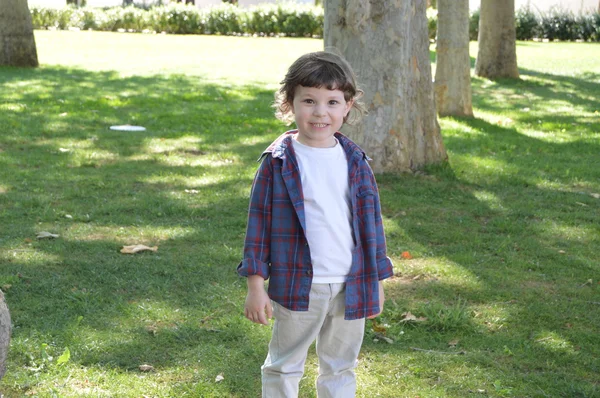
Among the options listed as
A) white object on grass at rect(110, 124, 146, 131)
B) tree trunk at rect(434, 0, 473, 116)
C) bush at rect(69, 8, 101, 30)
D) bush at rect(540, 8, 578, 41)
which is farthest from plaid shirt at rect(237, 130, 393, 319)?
bush at rect(69, 8, 101, 30)

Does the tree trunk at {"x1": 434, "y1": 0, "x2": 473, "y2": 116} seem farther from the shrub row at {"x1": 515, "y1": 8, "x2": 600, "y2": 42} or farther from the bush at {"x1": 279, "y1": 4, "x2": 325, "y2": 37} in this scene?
the shrub row at {"x1": 515, "y1": 8, "x2": 600, "y2": 42}

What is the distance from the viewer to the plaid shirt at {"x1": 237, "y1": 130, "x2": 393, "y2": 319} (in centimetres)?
279

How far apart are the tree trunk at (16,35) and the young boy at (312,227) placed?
45.0ft

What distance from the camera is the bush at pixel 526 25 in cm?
2886

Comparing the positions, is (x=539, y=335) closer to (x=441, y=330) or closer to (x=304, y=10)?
(x=441, y=330)

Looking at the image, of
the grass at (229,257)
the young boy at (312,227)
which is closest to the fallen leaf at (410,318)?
the grass at (229,257)

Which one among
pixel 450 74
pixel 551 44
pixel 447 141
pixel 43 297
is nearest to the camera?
pixel 43 297

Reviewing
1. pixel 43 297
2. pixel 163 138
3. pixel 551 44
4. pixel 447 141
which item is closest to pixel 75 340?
pixel 43 297

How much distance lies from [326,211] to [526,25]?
28.0 meters

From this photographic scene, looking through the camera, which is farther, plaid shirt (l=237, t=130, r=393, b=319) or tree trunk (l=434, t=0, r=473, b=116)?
tree trunk (l=434, t=0, r=473, b=116)

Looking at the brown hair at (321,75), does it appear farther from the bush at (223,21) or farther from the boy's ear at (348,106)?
the bush at (223,21)

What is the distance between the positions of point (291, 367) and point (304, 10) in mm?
27299

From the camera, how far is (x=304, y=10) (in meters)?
29.2

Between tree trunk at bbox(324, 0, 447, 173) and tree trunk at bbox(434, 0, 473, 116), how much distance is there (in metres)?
3.35
